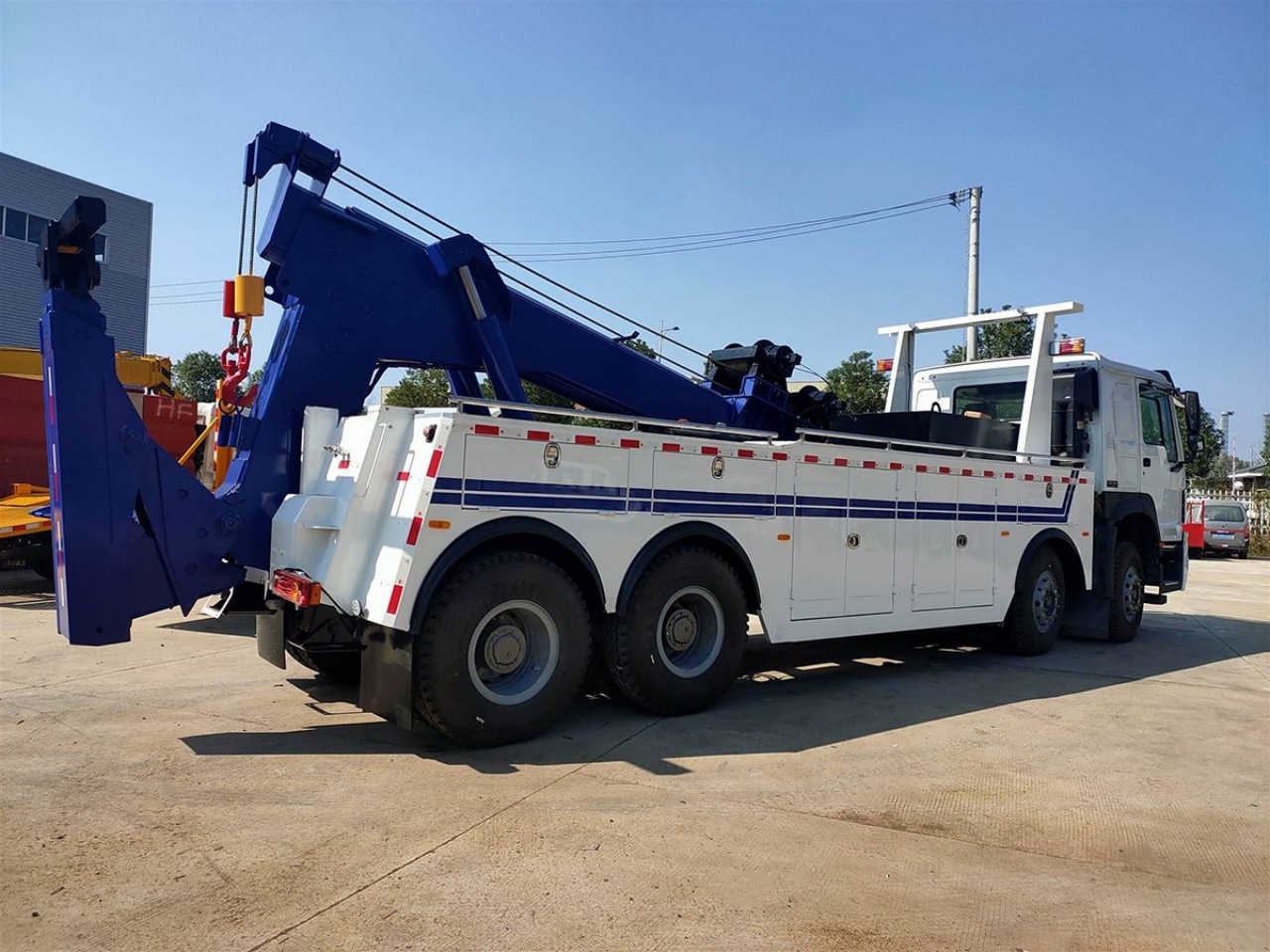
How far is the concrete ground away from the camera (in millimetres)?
3344

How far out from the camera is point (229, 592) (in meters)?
5.90

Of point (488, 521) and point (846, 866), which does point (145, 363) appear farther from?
point (846, 866)

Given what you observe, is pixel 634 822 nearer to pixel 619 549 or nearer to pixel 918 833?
pixel 918 833

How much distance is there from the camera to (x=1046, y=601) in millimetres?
9477

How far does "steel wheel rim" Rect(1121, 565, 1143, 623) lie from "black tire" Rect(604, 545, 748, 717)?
6.11m

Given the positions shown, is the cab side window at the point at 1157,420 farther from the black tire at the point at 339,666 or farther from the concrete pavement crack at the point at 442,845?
the black tire at the point at 339,666

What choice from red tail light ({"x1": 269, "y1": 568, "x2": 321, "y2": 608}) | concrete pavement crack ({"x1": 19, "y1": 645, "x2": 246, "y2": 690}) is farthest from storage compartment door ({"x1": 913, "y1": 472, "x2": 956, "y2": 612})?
concrete pavement crack ({"x1": 19, "y1": 645, "x2": 246, "y2": 690})

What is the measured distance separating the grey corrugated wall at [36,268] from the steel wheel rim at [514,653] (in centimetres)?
3080

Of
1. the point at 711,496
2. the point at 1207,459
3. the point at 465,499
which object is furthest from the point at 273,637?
the point at 1207,459

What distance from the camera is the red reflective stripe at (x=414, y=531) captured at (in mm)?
4957

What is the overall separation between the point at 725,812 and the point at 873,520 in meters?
3.60

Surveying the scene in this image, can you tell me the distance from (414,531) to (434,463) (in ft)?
1.26

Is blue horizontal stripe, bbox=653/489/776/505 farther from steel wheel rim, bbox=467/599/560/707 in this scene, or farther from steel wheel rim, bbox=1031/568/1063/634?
steel wheel rim, bbox=1031/568/1063/634

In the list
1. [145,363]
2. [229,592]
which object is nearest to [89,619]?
[229,592]
